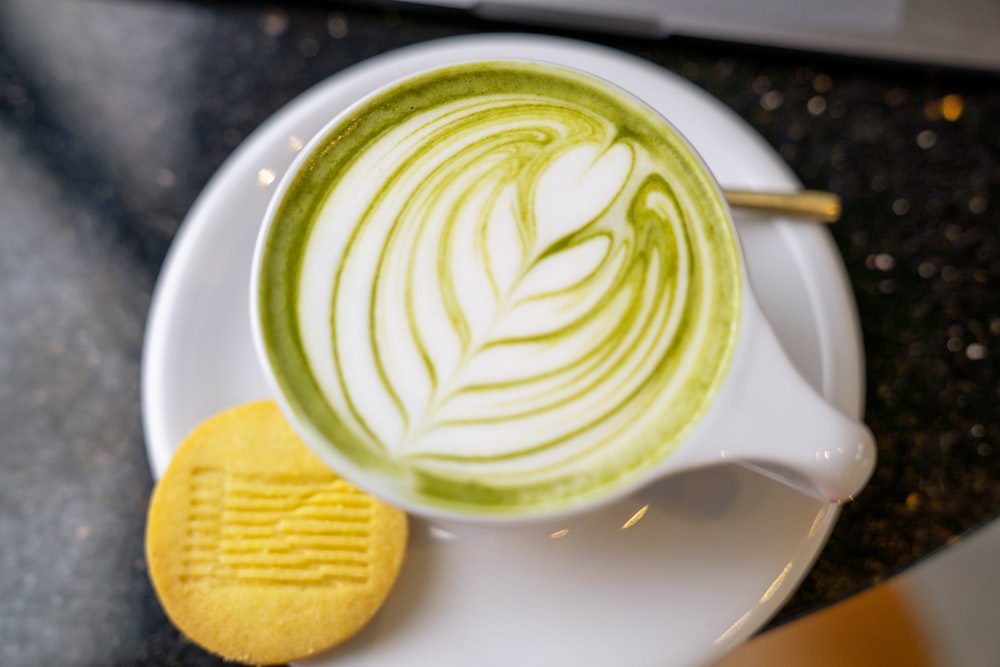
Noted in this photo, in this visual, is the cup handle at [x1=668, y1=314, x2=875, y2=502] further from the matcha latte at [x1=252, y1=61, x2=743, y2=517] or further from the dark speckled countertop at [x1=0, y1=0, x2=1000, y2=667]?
the dark speckled countertop at [x1=0, y1=0, x2=1000, y2=667]

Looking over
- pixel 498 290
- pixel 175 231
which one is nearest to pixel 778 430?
pixel 498 290

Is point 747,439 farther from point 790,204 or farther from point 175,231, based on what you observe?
point 175,231

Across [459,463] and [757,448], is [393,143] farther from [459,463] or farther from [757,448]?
[757,448]

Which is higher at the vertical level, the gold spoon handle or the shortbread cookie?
the gold spoon handle

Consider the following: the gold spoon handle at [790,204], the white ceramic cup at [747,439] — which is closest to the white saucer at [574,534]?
the gold spoon handle at [790,204]

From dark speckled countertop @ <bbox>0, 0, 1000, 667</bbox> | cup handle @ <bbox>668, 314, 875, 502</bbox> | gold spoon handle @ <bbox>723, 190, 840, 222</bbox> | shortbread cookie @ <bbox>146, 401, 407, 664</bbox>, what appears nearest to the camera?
cup handle @ <bbox>668, 314, 875, 502</bbox>

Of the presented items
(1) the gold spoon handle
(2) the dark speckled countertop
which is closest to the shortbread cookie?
(2) the dark speckled countertop
